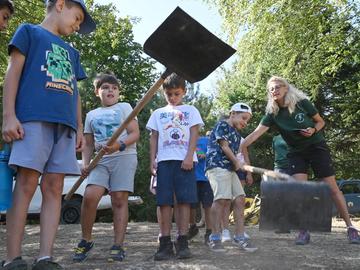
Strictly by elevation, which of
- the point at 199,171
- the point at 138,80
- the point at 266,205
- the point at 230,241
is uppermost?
the point at 138,80

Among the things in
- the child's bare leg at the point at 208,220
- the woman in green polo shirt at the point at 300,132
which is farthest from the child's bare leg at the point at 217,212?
the woman in green polo shirt at the point at 300,132

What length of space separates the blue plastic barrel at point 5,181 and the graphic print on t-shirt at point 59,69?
1.69 ft

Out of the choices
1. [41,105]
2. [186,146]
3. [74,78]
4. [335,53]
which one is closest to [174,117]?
[186,146]

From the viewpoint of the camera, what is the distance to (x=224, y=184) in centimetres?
476

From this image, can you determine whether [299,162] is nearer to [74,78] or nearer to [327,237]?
[327,237]

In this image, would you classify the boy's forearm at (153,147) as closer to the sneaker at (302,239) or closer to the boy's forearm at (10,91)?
the boy's forearm at (10,91)

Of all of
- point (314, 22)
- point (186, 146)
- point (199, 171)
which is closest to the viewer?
point (186, 146)

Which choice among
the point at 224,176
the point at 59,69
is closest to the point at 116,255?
the point at 224,176

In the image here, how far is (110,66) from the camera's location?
31219mm

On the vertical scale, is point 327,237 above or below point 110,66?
below

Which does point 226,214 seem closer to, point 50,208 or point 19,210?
point 50,208

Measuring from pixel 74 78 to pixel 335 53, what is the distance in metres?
11.7

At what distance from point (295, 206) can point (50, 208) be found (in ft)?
5.34

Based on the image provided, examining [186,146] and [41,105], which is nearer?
[41,105]
